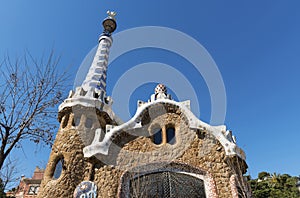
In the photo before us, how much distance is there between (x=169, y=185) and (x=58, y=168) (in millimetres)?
4443

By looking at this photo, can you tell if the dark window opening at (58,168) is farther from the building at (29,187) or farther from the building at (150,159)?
the building at (29,187)

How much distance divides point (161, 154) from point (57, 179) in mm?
4014

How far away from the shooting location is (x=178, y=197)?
829 centimetres

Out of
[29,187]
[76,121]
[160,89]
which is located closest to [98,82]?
[160,89]

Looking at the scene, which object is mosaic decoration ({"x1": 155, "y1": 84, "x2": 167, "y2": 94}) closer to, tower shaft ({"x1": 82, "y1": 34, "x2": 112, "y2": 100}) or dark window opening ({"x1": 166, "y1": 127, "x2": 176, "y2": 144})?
tower shaft ({"x1": 82, "y1": 34, "x2": 112, "y2": 100})

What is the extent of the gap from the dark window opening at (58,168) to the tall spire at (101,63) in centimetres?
367

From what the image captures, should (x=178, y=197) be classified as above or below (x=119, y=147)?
below

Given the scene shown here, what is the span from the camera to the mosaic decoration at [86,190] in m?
8.12

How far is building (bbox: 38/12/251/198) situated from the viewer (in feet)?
27.4

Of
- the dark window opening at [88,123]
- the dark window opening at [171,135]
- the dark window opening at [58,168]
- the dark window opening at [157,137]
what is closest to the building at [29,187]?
the dark window opening at [58,168]

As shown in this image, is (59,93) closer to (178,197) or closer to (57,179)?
(57,179)

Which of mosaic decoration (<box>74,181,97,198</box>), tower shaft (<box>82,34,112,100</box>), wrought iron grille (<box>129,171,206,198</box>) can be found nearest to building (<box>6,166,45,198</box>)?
tower shaft (<box>82,34,112,100</box>)

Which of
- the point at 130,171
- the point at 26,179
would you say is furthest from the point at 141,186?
the point at 26,179

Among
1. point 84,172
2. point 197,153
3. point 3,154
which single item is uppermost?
point 197,153
